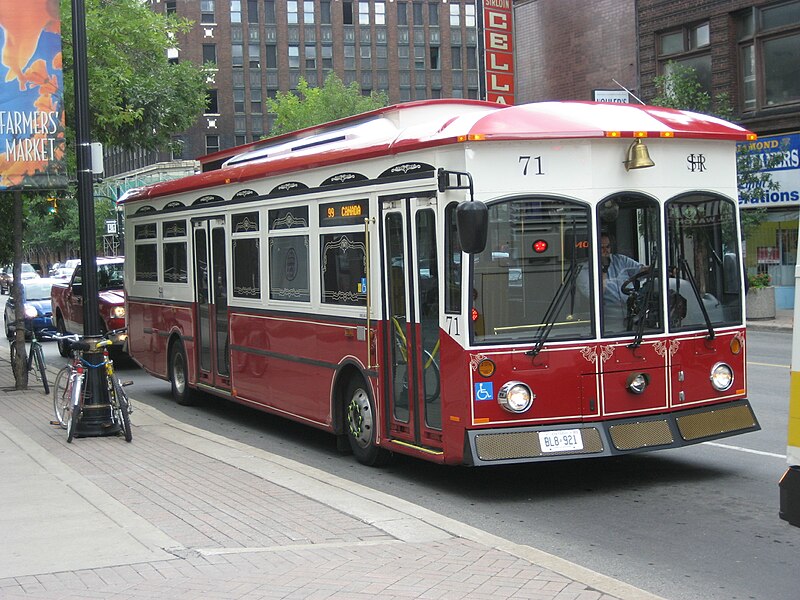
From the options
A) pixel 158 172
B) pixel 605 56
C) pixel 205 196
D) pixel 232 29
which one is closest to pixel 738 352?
pixel 205 196

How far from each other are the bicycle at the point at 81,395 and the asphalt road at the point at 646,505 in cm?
145

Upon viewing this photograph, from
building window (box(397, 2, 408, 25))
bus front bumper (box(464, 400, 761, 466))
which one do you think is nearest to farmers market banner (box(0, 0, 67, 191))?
bus front bumper (box(464, 400, 761, 466))

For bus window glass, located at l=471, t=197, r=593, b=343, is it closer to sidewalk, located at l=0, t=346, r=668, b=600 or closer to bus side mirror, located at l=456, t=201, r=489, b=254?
bus side mirror, located at l=456, t=201, r=489, b=254

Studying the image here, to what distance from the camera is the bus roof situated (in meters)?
8.52

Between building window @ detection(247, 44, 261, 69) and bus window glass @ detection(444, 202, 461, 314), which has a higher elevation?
building window @ detection(247, 44, 261, 69)

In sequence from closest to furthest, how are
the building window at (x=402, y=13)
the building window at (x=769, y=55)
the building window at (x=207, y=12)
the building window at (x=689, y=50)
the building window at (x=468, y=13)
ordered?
the building window at (x=769, y=55) → the building window at (x=689, y=50) → the building window at (x=207, y=12) → the building window at (x=402, y=13) → the building window at (x=468, y=13)

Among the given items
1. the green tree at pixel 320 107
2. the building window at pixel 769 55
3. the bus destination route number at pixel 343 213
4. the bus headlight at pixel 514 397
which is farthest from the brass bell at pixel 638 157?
the green tree at pixel 320 107

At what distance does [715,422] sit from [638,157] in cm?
229

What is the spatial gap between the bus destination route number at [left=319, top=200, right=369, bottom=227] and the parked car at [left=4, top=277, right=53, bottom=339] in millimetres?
16746

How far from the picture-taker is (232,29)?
277ft

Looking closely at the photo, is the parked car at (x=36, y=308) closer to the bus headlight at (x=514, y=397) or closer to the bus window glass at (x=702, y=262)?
the bus headlight at (x=514, y=397)

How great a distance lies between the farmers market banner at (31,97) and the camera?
43.8 ft

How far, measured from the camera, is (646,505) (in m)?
8.38

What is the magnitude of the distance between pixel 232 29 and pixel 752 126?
62.2 m
